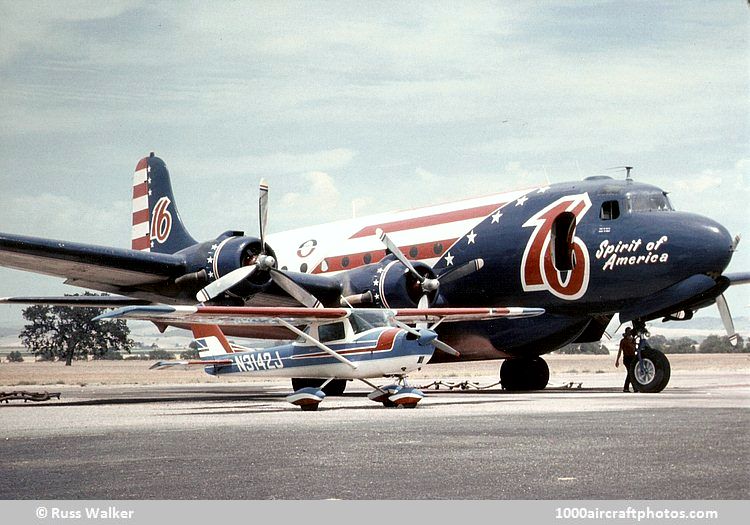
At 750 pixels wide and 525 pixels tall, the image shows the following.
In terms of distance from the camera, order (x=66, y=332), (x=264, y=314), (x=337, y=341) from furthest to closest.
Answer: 1. (x=66, y=332)
2. (x=337, y=341)
3. (x=264, y=314)

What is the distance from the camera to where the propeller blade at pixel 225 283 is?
22.3 meters

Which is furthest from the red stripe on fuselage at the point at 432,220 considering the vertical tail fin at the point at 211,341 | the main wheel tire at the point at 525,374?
the vertical tail fin at the point at 211,341

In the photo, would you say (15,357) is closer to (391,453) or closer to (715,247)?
(715,247)

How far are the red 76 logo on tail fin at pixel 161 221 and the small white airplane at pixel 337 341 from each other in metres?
7.92

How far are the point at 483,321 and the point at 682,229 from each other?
5.35 metres

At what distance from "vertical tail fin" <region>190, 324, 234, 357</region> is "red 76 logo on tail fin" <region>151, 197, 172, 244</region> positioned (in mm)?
5566

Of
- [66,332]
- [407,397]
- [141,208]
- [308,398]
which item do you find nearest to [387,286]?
[407,397]

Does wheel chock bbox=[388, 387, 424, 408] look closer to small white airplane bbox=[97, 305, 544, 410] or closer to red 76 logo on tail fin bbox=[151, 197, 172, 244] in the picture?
small white airplane bbox=[97, 305, 544, 410]

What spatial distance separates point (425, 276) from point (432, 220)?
234 centimetres

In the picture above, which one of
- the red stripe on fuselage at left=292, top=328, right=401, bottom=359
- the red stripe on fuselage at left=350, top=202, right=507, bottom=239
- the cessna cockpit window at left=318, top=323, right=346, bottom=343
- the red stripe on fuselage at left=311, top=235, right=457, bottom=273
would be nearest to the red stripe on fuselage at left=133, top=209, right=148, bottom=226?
the red stripe on fuselage at left=311, top=235, right=457, bottom=273

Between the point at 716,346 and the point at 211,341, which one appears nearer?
the point at 211,341

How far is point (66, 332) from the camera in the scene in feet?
187

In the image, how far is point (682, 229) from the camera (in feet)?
66.5

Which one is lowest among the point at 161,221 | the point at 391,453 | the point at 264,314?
the point at 391,453
